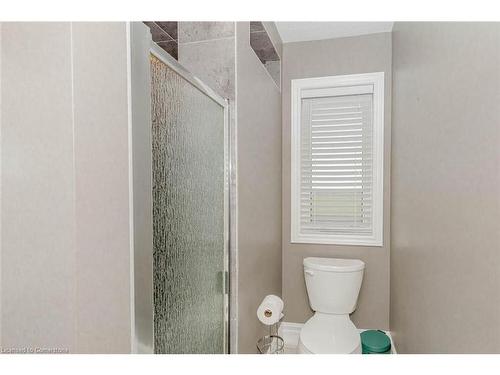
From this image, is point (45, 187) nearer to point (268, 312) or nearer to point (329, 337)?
point (268, 312)

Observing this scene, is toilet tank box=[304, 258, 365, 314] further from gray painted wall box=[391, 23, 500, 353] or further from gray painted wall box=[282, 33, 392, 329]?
gray painted wall box=[391, 23, 500, 353]

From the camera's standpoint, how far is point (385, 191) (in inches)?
92.9

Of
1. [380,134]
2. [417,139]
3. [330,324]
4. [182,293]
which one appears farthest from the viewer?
[380,134]

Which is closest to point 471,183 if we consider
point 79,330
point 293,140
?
point 79,330

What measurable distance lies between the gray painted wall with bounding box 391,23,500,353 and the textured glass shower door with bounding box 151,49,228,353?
33.9 inches

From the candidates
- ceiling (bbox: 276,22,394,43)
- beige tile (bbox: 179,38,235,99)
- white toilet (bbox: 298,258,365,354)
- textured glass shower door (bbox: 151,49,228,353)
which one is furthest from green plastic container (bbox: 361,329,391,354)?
ceiling (bbox: 276,22,394,43)

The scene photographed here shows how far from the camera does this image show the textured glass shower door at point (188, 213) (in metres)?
0.96

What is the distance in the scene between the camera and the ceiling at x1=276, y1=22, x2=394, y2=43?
7.28 feet

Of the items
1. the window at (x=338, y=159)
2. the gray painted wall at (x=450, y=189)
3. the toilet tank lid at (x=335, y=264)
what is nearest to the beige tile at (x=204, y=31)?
the gray painted wall at (x=450, y=189)

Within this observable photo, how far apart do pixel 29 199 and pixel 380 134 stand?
87.9 inches

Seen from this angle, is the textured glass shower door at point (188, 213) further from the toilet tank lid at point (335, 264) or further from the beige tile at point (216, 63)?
the toilet tank lid at point (335, 264)

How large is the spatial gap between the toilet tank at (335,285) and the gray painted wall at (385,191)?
235mm
